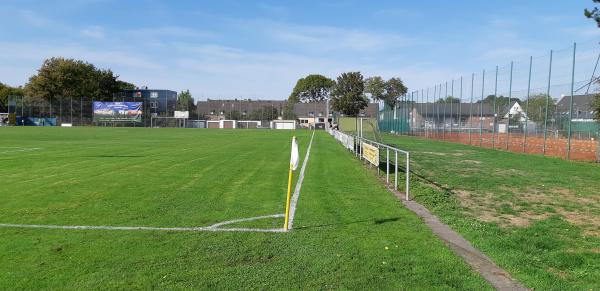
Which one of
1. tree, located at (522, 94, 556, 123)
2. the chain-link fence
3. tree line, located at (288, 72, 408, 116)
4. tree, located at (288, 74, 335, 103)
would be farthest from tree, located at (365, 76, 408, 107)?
tree, located at (522, 94, 556, 123)

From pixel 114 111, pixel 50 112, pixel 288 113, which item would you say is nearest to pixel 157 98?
pixel 114 111

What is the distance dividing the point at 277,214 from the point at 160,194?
3.03 m

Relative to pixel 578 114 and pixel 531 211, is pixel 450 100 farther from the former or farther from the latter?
pixel 531 211

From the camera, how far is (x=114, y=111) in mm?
94812

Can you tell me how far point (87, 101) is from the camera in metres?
96.2

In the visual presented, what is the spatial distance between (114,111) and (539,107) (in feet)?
273

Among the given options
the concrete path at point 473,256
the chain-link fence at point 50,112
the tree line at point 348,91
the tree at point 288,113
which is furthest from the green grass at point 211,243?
the tree at point 288,113

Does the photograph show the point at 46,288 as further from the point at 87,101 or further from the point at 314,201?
the point at 87,101

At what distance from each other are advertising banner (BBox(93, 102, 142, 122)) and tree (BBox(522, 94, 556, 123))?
80583 millimetres

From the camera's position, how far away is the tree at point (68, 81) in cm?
9494

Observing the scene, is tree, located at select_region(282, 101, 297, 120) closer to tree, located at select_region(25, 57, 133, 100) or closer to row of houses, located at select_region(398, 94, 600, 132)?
tree, located at select_region(25, 57, 133, 100)

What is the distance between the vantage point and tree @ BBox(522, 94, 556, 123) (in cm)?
2589

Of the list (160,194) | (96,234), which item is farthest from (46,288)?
(160,194)

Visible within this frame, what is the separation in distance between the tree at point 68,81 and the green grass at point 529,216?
94876 mm
